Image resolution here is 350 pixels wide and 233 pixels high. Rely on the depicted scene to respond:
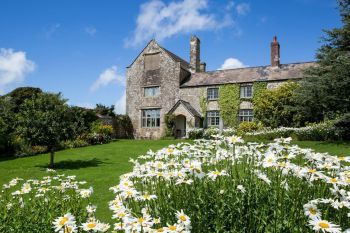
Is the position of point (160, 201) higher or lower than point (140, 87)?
lower

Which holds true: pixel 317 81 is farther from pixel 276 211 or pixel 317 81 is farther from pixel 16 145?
pixel 16 145

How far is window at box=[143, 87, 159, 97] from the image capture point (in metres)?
34.6

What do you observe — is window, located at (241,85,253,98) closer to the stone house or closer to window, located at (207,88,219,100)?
the stone house

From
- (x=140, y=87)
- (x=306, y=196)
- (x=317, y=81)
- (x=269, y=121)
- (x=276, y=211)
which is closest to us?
(x=276, y=211)

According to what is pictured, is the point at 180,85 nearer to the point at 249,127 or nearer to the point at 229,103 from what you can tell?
the point at 229,103

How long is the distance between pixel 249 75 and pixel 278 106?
18.1ft

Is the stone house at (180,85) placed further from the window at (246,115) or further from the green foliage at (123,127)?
the green foliage at (123,127)

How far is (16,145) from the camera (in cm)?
2155

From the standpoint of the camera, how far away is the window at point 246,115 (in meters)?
30.2

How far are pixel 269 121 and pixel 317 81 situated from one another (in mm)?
7400

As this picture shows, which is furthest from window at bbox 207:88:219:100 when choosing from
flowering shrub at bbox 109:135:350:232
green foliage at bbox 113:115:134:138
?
flowering shrub at bbox 109:135:350:232

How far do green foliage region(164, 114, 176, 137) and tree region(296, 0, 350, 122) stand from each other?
12.8 m

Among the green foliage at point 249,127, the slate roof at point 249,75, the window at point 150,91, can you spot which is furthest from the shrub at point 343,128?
the window at point 150,91

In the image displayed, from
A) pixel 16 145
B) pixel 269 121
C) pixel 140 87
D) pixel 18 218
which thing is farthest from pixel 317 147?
pixel 140 87
